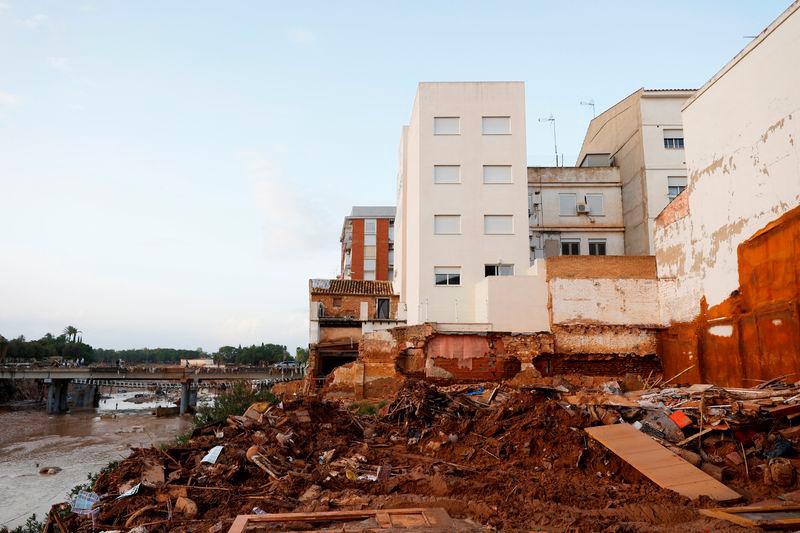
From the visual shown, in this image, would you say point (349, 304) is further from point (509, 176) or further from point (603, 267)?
point (603, 267)

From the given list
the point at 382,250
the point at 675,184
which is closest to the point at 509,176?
the point at 675,184

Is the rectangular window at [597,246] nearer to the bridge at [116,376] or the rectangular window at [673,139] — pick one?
the rectangular window at [673,139]

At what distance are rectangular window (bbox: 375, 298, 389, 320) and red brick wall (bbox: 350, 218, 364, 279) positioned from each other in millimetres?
16840

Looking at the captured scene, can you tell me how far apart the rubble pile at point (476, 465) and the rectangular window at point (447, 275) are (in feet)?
45.6

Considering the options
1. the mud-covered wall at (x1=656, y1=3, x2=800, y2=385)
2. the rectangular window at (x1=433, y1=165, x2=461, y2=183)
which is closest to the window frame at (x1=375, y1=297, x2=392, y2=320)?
the rectangular window at (x1=433, y1=165, x2=461, y2=183)

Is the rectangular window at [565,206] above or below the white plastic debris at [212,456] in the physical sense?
above

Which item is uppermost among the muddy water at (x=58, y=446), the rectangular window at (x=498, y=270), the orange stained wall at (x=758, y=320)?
the rectangular window at (x=498, y=270)

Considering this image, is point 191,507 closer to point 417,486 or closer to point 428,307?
point 417,486

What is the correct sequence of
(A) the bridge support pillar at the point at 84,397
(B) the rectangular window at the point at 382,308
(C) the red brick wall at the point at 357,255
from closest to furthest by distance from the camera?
(B) the rectangular window at the point at 382,308 < (C) the red brick wall at the point at 357,255 < (A) the bridge support pillar at the point at 84,397

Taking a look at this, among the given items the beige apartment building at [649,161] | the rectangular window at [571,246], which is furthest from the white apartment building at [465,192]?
the beige apartment building at [649,161]

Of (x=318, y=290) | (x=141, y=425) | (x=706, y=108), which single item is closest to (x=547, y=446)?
(x=706, y=108)

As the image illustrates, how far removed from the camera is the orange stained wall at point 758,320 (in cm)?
1366

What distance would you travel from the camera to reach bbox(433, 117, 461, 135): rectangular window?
29.3m

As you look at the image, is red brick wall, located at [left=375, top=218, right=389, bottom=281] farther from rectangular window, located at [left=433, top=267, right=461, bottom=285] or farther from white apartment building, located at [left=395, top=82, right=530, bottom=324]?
rectangular window, located at [left=433, top=267, right=461, bottom=285]
